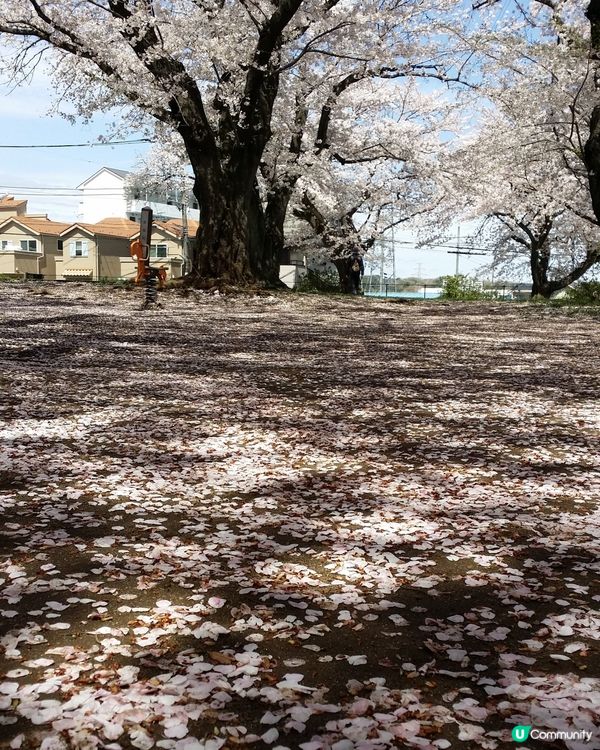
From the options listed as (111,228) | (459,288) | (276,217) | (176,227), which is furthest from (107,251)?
(276,217)

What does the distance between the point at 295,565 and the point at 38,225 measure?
6893 centimetres

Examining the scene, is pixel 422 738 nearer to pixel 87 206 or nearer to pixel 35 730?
pixel 35 730

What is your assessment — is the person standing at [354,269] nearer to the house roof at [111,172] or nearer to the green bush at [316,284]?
the green bush at [316,284]

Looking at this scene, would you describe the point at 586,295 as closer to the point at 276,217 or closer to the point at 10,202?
the point at 276,217

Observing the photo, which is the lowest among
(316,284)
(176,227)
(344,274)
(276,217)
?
(316,284)

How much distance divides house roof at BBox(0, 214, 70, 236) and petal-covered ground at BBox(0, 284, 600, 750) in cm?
6177

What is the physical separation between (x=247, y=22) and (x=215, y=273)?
7520mm

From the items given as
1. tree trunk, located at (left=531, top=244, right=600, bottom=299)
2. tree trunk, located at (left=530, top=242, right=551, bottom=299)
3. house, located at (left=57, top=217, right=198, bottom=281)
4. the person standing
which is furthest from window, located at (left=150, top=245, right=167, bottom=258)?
tree trunk, located at (left=531, top=244, right=600, bottom=299)

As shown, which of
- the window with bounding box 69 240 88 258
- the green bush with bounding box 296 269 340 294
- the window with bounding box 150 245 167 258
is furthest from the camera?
the window with bounding box 150 245 167 258

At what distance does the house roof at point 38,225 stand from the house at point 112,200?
6.95 meters

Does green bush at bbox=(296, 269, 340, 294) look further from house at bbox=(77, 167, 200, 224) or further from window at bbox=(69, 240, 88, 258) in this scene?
house at bbox=(77, 167, 200, 224)

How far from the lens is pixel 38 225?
6625cm

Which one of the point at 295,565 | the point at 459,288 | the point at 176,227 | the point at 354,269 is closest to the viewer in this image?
the point at 295,565

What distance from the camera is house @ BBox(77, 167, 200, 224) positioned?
241 feet
